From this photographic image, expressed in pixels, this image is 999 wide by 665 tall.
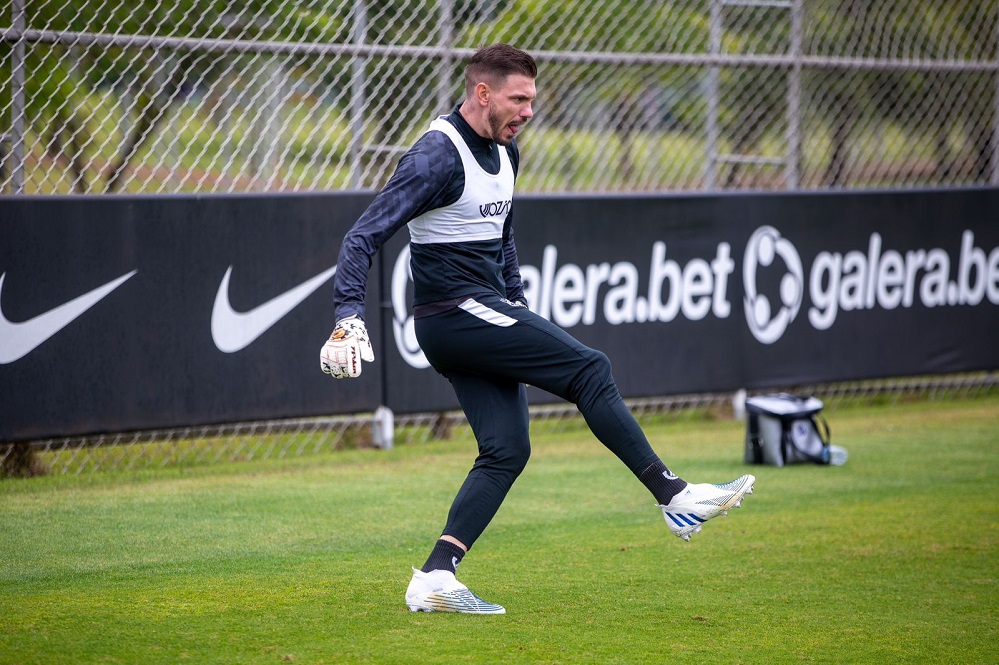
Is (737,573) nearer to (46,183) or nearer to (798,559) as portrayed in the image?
(798,559)

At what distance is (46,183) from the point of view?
6.56 metres

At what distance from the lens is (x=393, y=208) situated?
3.75 metres

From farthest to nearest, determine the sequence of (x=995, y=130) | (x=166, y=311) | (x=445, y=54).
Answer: (x=995, y=130) < (x=445, y=54) < (x=166, y=311)

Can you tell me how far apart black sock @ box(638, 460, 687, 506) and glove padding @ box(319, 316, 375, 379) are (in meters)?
1.08

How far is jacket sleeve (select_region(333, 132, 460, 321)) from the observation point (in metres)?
3.66

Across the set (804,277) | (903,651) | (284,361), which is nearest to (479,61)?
(903,651)

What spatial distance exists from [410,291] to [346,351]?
12.9ft

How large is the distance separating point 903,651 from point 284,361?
4242 millimetres

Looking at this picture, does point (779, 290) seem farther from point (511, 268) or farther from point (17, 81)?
point (17, 81)

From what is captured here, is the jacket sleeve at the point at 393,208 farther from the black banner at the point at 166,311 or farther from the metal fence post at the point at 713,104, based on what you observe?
the metal fence post at the point at 713,104

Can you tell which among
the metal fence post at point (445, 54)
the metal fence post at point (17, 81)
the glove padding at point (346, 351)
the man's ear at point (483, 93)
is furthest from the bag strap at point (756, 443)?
the metal fence post at point (17, 81)

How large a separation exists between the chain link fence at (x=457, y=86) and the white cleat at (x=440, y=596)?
11.9 feet

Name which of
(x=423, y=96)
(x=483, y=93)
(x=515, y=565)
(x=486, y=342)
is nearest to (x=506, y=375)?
(x=486, y=342)

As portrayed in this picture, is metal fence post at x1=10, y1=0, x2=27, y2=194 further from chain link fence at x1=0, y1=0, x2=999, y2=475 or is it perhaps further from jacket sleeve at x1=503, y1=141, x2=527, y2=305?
jacket sleeve at x1=503, y1=141, x2=527, y2=305
